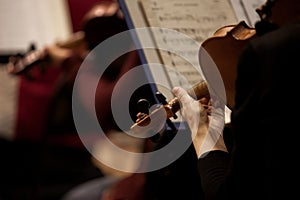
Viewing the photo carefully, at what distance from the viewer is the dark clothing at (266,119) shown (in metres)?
0.75

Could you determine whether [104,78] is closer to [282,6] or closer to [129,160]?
[129,160]

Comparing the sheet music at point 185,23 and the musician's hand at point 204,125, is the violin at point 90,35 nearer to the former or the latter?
the sheet music at point 185,23

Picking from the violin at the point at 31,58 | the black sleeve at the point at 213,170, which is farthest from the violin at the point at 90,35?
the black sleeve at the point at 213,170

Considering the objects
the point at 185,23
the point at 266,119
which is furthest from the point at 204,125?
the point at 185,23

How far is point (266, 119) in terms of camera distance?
0.76 metres

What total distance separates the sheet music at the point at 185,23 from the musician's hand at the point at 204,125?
0.62ft

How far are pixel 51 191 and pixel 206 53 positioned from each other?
148 centimetres

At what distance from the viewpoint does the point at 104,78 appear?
194cm

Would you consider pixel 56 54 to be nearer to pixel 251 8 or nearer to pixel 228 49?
pixel 251 8

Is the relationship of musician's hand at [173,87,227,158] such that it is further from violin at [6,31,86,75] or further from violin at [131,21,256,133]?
violin at [6,31,86,75]

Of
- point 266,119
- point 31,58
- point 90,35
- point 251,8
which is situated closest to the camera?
point 266,119

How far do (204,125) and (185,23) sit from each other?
309 mm

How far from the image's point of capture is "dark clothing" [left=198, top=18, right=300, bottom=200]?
75 centimetres

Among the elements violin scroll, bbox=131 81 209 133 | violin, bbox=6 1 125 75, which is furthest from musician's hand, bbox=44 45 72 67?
violin scroll, bbox=131 81 209 133
